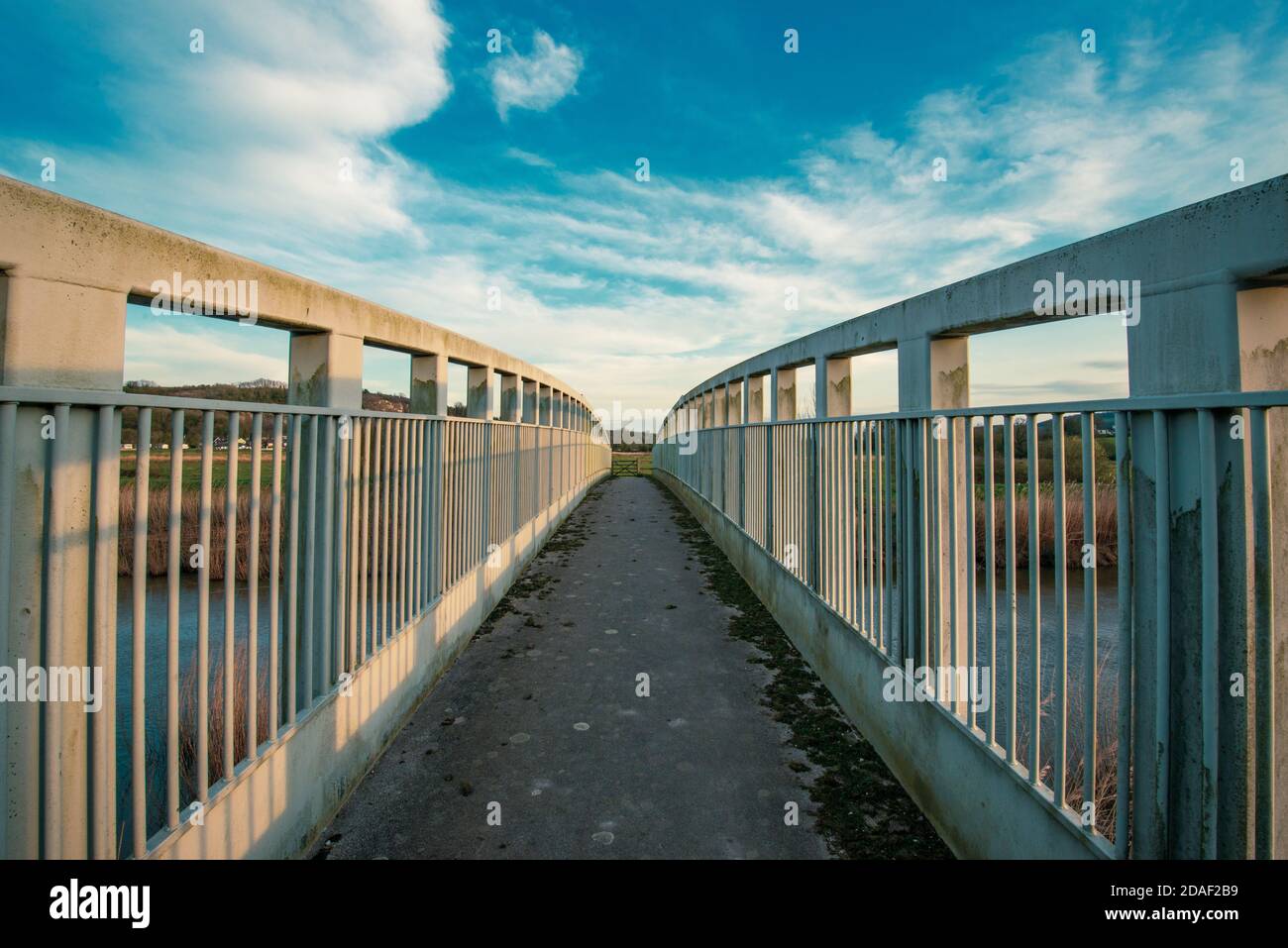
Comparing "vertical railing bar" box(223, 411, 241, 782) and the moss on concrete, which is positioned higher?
"vertical railing bar" box(223, 411, 241, 782)

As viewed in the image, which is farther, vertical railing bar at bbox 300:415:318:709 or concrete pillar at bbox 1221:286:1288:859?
vertical railing bar at bbox 300:415:318:709

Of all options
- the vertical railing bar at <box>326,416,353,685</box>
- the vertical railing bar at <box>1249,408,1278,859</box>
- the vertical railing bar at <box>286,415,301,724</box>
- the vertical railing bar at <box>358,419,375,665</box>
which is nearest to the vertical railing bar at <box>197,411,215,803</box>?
the vertical railing bar at <box>286,415,301,724</box>

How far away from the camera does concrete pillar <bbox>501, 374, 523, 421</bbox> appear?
12.8 metres

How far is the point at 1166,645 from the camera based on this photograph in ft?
6.32

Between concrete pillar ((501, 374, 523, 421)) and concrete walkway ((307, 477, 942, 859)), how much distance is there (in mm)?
6731

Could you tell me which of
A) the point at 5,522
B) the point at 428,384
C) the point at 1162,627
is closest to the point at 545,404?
the point at 428,384

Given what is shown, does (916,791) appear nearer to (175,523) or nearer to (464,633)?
(175,523)

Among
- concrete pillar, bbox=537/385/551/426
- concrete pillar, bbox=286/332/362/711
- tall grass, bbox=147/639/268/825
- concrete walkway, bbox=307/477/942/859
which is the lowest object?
tall grass, bbox=147/639/268/825

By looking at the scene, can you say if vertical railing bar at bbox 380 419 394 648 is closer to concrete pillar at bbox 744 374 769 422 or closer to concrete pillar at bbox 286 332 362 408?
concrete pillar at bbox 286 332 362 408

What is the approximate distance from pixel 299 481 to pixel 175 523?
0.98m

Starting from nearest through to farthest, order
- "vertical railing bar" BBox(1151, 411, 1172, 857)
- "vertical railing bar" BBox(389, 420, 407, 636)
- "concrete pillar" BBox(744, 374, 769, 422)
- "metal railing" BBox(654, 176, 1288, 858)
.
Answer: "metal railing" BBox(654, 176, 1288, 858), "vertical railing bar" BBox(1151, 411, 1172, 857), "vertical railing bar" BBox(389, 420, 407, 636), "concrete pillar" BBox(744, 374, 769, 422)

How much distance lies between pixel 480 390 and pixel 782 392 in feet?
15.7

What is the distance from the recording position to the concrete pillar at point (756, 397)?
12523mm
